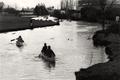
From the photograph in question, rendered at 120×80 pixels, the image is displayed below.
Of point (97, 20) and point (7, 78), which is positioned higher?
point (7, 78)

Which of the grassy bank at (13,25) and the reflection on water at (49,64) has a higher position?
the reflection on water at (49,64)

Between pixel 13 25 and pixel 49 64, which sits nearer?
pixel 49 64

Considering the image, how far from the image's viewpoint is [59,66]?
3378cm

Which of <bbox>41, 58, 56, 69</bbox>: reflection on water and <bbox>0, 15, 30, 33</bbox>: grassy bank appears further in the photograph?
<bbox>0, 15, 30, 33</bbox>: grassy bank

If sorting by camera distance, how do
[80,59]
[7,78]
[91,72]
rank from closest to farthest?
[91,72] → [7,78] → [80,59]

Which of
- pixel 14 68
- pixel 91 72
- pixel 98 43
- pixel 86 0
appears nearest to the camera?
pixel 91 72

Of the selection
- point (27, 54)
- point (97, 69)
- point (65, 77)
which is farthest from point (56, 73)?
point (27, 54)

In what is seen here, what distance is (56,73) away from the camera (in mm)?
30469

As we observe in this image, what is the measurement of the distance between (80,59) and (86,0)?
141 metres

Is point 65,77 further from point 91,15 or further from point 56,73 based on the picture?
point 91,15

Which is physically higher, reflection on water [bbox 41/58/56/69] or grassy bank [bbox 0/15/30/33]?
reflection on water [bbox 41/58/56/69]

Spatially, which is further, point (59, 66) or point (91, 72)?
point (59, 66)

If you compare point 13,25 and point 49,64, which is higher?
point 49,64

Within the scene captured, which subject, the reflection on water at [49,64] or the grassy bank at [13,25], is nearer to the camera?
the reflection on water at [49,64]
